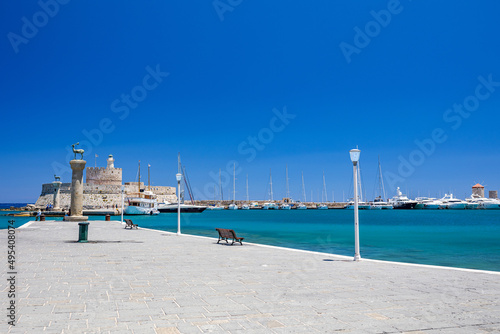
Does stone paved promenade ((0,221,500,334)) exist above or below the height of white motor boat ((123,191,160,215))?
below

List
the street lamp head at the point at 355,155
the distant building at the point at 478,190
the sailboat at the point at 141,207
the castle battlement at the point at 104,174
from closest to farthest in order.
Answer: the street lamp head at the point at 355,155
the sailboat at the point at 141,207
the castle battlement at the point at 104,174
the distant building at the point at 478,190

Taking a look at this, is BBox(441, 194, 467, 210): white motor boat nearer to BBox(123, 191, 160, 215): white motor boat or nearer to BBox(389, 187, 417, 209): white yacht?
BBox(389, 187, 417, 209): white yacht

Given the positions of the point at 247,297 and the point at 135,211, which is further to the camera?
the point at 135,211

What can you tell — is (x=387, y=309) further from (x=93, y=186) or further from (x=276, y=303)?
(x=93, y=186)

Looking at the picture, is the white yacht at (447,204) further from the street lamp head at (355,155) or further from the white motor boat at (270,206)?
the street lamp head at (355,155)

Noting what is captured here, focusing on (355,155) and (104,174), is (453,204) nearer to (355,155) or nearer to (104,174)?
(104,174)

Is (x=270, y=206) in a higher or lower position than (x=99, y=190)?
lower

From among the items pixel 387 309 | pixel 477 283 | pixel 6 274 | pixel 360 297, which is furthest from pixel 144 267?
pixel 477 283

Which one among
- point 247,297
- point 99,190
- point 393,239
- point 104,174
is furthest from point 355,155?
point 104,174

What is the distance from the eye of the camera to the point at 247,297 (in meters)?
5.67

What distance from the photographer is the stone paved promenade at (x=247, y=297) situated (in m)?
4.35

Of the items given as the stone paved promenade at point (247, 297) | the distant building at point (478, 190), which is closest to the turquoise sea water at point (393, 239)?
the stone paved promenade at point (247, 297)

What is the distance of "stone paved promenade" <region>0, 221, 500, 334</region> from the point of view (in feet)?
14.3

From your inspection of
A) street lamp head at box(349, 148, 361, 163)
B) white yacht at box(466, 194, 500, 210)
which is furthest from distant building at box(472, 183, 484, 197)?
street lamp head at box(349, 148, 361, 163)
